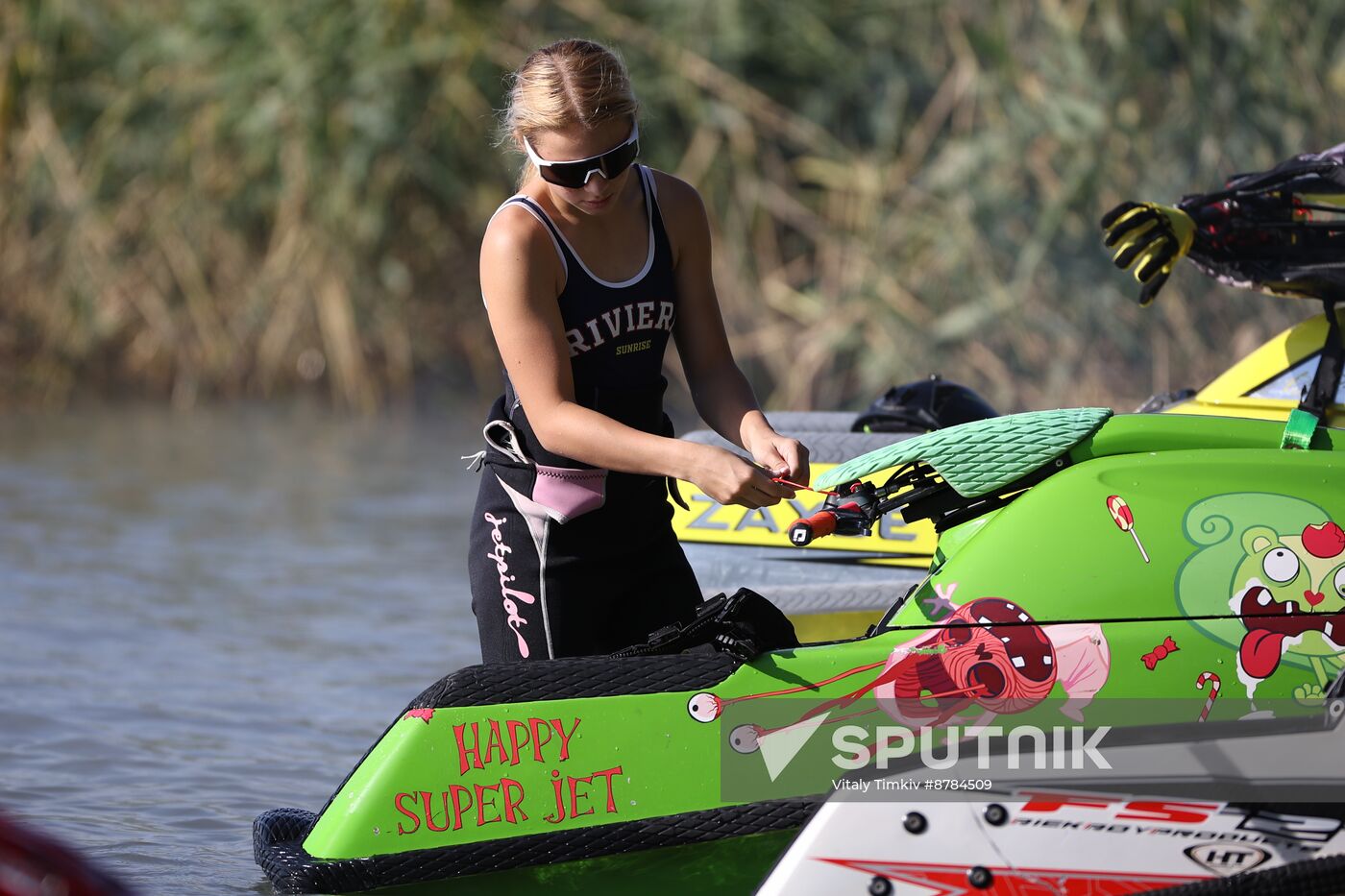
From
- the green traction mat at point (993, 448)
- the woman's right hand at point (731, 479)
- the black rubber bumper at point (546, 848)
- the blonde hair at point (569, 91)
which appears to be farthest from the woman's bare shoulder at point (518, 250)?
the black rubber bumper at point (546, 848)

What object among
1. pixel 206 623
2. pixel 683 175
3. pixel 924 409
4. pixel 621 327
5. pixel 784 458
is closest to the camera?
pixel 784 458

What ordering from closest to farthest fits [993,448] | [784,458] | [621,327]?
[993,448] → [784,458] → [621,327]

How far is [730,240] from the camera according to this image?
12258 mm

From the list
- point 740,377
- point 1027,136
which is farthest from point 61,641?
point 1027,136

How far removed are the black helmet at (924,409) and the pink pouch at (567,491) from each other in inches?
69.7

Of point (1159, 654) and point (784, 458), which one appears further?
point (784, 458)

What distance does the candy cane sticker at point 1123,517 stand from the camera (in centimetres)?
286

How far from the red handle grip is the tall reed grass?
715cm

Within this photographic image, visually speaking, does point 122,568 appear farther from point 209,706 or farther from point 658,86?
point 658,86

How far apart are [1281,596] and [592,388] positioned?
1.27 meters

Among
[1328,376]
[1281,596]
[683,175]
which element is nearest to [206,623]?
[1328,376]

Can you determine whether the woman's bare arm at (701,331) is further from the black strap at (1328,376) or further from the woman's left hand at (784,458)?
the black strap at (1328,376)

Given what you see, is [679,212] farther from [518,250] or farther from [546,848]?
[546,848]

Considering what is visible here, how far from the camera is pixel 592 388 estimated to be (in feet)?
10.6
